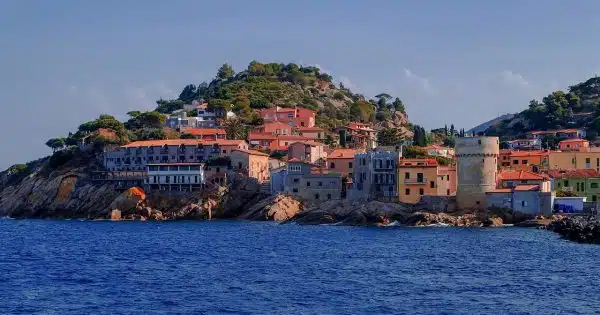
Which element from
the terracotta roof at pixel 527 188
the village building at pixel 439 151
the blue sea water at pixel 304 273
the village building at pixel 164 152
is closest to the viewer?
the blue sea water at pixel 304 273

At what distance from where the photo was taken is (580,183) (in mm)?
81750

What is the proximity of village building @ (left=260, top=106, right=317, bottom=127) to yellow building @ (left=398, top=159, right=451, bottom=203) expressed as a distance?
145 ft

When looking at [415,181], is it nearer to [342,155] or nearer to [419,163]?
[419,163]

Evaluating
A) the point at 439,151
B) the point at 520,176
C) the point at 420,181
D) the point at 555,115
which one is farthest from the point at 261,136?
the point at 555,115

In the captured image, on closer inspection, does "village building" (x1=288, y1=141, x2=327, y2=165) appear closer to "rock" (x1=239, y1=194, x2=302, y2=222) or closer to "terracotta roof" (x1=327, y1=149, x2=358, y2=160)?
"terracotta roof" (x1=327, y1=149, x2=358, y2=160)

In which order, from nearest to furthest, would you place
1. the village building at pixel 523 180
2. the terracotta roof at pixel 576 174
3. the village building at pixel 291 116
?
the village building at pixel 523 180 < the terracotta roof at pixel 576 174 < the village building at pixel 291 116

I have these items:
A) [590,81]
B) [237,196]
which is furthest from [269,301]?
[590,81]

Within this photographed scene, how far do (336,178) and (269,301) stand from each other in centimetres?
5124

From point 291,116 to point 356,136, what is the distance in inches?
399

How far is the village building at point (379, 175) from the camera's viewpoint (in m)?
82.2

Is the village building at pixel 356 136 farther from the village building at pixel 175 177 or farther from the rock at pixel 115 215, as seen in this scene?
the rock at pixel 115 215

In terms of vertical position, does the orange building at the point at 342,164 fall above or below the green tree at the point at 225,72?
below

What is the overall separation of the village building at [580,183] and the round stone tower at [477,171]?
8.08 meters

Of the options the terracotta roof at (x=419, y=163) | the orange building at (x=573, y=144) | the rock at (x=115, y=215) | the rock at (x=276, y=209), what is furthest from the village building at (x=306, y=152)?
the orange building at (x=573, y=144)
